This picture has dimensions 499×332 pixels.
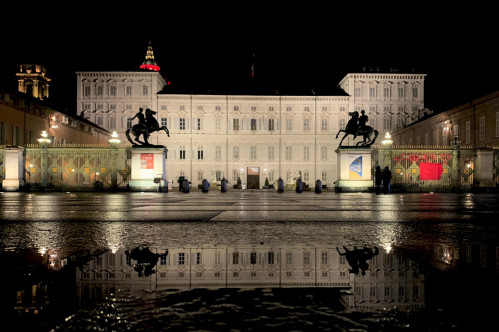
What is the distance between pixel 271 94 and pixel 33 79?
35.6 meters

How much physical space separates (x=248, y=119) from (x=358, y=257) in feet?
184

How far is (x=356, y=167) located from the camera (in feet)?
89.0

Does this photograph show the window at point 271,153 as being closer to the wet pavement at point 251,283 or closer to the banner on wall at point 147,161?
the banner on wall at point 147,161

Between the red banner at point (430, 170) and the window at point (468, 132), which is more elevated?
the window at point (468, 132)

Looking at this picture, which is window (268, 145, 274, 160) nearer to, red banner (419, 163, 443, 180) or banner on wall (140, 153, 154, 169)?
red banner (419, 163, 443, 180)

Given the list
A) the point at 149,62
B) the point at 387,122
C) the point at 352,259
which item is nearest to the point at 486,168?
the point at 352,259

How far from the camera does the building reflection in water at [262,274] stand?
2369 millimetres

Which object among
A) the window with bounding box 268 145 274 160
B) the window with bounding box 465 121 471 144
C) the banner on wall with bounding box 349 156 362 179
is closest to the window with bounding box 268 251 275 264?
the banner on wall with bounding box 349 156 362 179

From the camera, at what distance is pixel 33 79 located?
69188mm

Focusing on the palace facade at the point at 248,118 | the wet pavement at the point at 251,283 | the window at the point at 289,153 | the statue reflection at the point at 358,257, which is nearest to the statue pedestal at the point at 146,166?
the wet pavement at the point at 251,283

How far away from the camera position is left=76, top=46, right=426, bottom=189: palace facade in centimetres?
5834

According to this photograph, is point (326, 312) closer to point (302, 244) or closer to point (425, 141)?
point (302, 244)

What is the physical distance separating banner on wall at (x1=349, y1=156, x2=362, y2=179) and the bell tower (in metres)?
55.2

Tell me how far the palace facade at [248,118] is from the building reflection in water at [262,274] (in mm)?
54132
